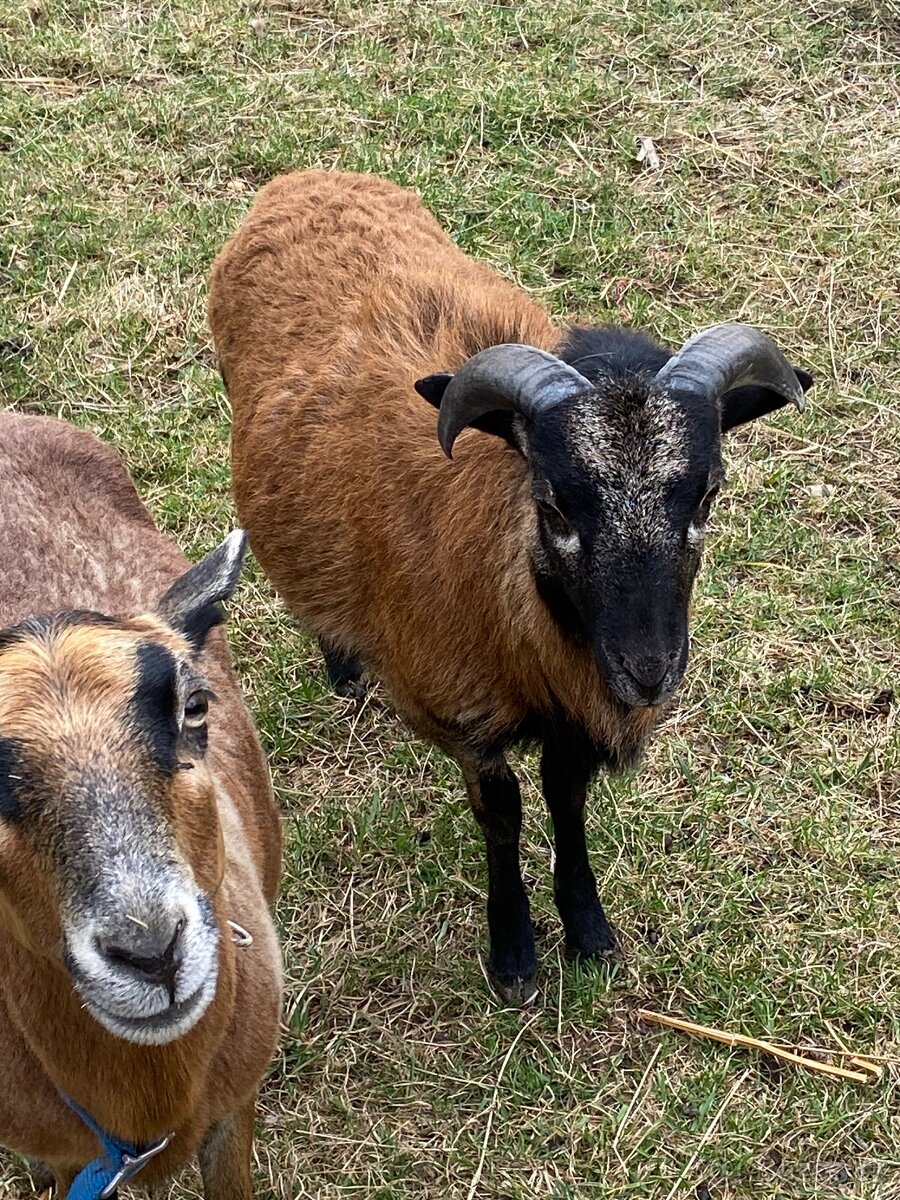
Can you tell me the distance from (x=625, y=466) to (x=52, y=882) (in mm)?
1885

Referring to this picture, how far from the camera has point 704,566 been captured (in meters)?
6.23

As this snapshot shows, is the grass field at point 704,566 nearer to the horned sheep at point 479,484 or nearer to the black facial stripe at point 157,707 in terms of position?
the horned sheep at point 479,484

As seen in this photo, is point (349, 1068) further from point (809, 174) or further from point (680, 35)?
point (680, 35)

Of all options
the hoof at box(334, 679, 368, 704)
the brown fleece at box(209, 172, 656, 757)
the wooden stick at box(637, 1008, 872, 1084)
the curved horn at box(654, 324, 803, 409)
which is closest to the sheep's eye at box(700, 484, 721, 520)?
the curved horn at box(654, 324, 803, 409)

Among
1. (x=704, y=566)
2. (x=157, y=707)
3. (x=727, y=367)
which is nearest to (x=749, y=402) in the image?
(x=727, y=367)

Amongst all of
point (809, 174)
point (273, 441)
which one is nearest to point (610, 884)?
point (273, 441)

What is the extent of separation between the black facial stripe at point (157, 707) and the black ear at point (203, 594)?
39 centimetres

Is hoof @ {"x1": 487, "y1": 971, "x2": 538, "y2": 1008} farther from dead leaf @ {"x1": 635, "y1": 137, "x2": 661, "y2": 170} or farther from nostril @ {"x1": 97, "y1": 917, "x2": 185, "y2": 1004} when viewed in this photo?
dead leaf @ {"x1": 635, "y1": 137, "x2": 661, "y2": 170}

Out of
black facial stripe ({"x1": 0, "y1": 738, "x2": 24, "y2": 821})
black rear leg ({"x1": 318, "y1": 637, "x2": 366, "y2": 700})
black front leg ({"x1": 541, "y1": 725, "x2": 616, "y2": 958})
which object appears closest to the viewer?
black facial stripe ({"x1": 0, "y1": 738, "x2": 24, "y2": 821})

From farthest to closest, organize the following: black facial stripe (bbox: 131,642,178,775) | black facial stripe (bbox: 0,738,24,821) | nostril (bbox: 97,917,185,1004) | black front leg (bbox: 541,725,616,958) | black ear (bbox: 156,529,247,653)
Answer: black front leg (bbox: 541,725,616,958)
black ear (bbox: 156,529,247,653)
black facial stripe (bbox: 131,642,178,775)
black facial stripe (bbox: 0,738,24,821)
nostril (bbox: 97,917,185,1004)

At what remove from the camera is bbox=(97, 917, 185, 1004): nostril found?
8.63 feet

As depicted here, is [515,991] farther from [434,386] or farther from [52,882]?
[52,882]

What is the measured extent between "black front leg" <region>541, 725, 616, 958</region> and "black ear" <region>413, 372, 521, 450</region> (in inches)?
40.3

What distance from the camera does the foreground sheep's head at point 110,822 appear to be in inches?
105
